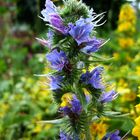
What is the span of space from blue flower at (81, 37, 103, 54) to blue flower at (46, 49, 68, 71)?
0.06 m

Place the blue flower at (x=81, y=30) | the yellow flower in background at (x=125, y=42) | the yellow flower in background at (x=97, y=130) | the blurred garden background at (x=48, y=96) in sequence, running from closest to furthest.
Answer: the blue flower at (x=81, y=30) → the yellow flower in background at (x=97, y=130) → the blurred garden background at (x=48, y=96) → the yellow flower in background at (x=125, y=42)

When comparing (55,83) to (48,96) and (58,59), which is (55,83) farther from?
(48,96)

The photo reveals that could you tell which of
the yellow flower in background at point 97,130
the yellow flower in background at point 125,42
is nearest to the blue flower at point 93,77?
the yellow flower in background at point 97,130

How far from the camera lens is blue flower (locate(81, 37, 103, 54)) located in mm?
1634

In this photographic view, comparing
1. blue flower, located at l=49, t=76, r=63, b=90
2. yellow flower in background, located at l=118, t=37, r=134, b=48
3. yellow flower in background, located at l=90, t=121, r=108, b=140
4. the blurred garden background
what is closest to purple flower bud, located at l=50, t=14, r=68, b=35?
blue flower, located at l=49, t=76, r=63, b=90

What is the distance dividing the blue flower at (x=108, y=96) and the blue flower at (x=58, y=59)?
173 mm

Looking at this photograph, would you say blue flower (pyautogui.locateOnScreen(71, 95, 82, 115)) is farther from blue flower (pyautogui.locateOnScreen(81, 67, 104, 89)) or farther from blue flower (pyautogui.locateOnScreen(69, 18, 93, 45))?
blue flower (pyautogui.locateOnScreen(69, 18, 93, 45))

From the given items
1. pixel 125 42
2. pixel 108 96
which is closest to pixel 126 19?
pixel 125 42

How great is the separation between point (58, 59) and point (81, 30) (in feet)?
0.37

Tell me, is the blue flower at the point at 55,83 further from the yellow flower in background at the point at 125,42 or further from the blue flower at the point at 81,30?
the yellow flower in background at the point at 125,42

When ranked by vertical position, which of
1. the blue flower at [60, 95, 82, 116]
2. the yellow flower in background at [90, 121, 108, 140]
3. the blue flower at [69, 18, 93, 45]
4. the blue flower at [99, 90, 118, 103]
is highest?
the blue flower at [69, 18, 93, 45]

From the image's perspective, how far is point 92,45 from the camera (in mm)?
1639

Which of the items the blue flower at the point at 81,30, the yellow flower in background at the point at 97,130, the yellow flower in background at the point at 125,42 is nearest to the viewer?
the blue flower at the point at 81,30

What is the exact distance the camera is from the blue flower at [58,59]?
1.63m
